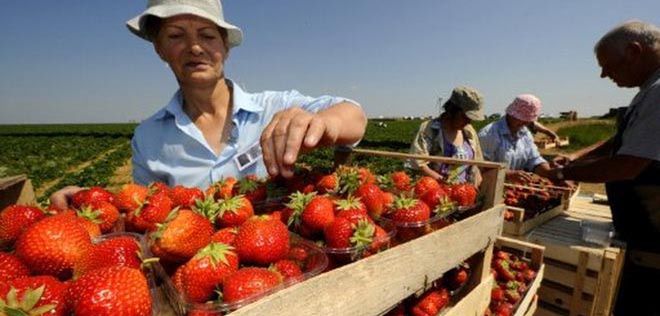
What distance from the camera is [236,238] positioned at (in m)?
1.23

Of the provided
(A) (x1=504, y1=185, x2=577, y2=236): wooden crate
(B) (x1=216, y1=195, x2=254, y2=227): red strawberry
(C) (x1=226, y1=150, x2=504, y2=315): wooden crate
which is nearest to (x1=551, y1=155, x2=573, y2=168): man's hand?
(A) (x1=504, y1=185, x2=577, y2=236): wooden crate

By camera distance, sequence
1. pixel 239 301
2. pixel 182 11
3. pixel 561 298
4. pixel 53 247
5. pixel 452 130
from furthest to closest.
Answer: pixel 452 130, pixel 561 298, pixel 182 11, pixel 53 247, pixel 239 301

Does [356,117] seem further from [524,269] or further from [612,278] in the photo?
[612,278]

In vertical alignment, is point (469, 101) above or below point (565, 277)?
above

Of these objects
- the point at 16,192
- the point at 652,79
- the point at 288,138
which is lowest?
the point at 16,192

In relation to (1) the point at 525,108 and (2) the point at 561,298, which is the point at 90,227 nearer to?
(2) the point at 561,298

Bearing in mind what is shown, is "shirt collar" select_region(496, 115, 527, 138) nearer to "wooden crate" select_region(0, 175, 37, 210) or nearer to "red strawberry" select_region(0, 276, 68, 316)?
"wooden crate" select_region(0, 175, 37, 210)

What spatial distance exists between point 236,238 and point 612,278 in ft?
9.63

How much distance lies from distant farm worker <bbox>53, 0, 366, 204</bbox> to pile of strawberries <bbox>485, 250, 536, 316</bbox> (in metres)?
1.66

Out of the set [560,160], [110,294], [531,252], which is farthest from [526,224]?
[110,294]

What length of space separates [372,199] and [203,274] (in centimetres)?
85

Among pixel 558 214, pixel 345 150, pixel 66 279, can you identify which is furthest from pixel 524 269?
pixel 66 279

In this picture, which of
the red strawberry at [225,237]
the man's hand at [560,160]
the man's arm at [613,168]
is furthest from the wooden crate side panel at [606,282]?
the red strawberry at [225,237]

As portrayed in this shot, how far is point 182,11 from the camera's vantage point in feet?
6.37
